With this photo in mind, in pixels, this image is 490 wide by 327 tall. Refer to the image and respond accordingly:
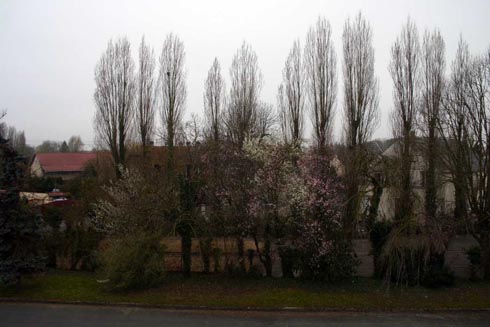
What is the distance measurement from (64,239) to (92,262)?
1.69m

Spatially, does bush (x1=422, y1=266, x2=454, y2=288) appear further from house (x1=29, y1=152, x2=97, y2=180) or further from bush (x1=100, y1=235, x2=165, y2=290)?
house (x1=29, y1=152, x2=97, y2=180)

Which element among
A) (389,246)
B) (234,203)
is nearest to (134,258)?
(234,203)

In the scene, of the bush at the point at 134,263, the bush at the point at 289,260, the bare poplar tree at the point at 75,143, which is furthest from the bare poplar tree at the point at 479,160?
the bare poplar tree at the point at 75,143

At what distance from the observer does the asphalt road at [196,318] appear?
11672 millimetres

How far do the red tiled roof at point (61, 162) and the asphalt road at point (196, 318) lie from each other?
51.7 m

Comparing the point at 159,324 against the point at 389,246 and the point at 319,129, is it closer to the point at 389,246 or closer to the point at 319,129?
the point at 389,246

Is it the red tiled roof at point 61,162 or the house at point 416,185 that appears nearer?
the house at point 416,185

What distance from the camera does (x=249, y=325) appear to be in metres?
11.6

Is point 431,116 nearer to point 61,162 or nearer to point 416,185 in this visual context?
point 416,185

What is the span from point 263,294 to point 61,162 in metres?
58.3

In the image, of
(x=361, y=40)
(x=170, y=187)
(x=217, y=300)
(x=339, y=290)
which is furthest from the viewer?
(x=361, y=40)

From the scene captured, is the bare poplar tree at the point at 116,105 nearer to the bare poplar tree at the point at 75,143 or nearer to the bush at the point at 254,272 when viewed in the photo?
the bush at the point at 254,272

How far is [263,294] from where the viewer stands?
14.0 meters

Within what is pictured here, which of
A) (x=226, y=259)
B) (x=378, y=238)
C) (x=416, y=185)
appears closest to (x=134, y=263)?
(x=226, y=259)
